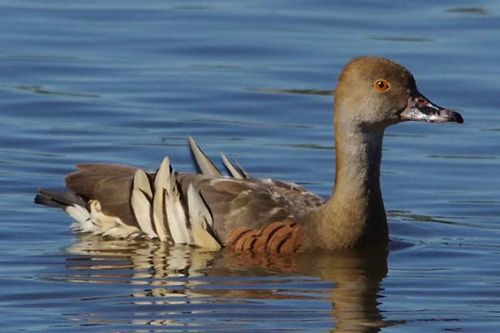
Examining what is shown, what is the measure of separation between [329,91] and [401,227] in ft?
15.2

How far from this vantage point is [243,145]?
1938 centimetres

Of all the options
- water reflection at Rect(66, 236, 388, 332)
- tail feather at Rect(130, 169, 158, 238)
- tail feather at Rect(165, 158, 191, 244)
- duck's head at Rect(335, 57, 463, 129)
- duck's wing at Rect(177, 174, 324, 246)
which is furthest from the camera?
tail feather at Rect(130, 169, 158, 238)

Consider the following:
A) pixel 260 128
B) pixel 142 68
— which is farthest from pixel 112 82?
pixel 260 128

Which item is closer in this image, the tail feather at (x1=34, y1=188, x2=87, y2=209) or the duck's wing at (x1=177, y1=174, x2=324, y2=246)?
the duck's wing at (x1=177, y1=174, x2=324, y2=246)

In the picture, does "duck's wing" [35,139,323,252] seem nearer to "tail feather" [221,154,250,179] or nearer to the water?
"tail feather" [221,154,250,179]

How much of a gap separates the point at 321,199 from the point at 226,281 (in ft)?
5.90

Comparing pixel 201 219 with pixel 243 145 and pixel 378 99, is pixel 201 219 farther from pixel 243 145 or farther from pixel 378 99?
pixel 243 145

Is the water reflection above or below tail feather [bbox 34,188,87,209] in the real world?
below

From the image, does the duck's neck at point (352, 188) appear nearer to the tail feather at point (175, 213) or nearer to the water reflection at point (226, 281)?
the water reflection at point (226, 281)

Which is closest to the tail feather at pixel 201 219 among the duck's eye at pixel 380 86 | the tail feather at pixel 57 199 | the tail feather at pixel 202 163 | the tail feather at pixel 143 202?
the tail feather at pixel 143 202

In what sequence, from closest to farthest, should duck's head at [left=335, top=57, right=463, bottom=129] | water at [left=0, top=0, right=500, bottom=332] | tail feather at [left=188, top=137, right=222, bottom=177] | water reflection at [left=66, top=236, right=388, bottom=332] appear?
1. water reflection at [left=66, top=236, right=388, bottom=332]
2. water at [left=0, top=0, right=500, bottom=332]
3. duck's head at [left=335, top=57, right=463, bottom=129]
4. tail feather at [left=188, top=137, right=222, bottom=177]

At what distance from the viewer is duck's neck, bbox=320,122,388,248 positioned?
51.9ft

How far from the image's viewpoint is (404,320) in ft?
44.5

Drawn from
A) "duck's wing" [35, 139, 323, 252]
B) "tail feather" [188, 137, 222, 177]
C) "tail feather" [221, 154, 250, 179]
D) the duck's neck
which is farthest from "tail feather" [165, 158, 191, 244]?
the duck's neck
